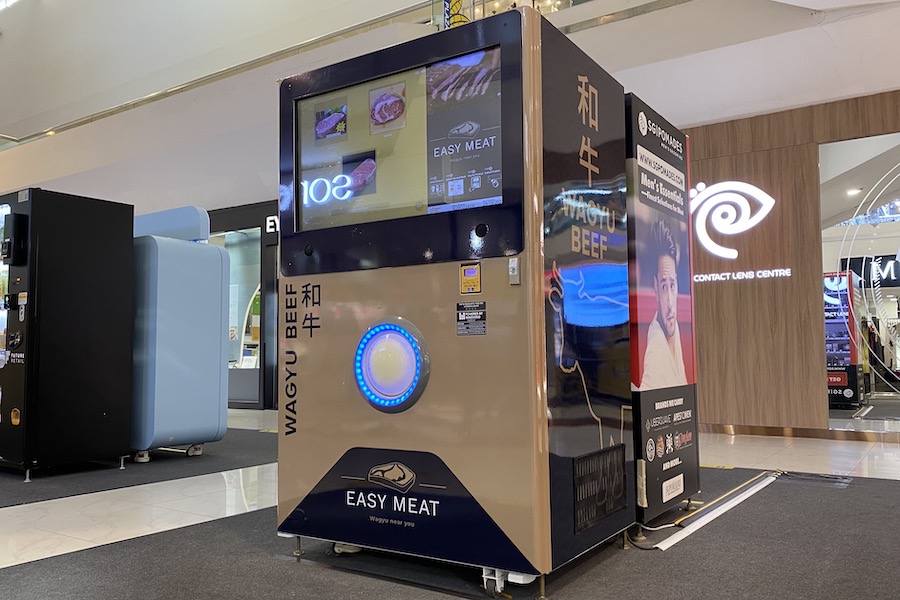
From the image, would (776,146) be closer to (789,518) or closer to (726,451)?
(726,451)

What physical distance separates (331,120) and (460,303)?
89 centimetres

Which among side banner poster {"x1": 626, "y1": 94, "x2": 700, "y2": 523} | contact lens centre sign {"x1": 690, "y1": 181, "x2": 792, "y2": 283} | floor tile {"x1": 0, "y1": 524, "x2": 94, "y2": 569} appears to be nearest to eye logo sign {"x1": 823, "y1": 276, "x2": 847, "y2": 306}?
contact lens centre sign {"x1": 690, "y1": 181, "x2": 792, "y2": 283}

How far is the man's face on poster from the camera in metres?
2.96

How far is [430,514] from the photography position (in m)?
2.27

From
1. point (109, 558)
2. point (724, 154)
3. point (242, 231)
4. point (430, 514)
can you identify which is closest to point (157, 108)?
point (242, 231)

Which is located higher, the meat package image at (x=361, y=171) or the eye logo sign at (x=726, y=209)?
the eye logo sign at (x=726, y=209)

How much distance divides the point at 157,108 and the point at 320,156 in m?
6.83

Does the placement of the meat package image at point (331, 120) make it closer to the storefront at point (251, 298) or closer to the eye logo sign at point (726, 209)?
the eye logo sign at point (726, 209)

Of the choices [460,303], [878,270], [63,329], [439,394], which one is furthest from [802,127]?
[63,329]

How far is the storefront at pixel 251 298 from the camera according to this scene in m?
9.55

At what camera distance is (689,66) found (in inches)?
227

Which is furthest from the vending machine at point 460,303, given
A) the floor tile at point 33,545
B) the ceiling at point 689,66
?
the ceiling at point 689,66

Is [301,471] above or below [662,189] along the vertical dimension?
below

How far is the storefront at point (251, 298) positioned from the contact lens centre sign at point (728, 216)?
17.6 feet
